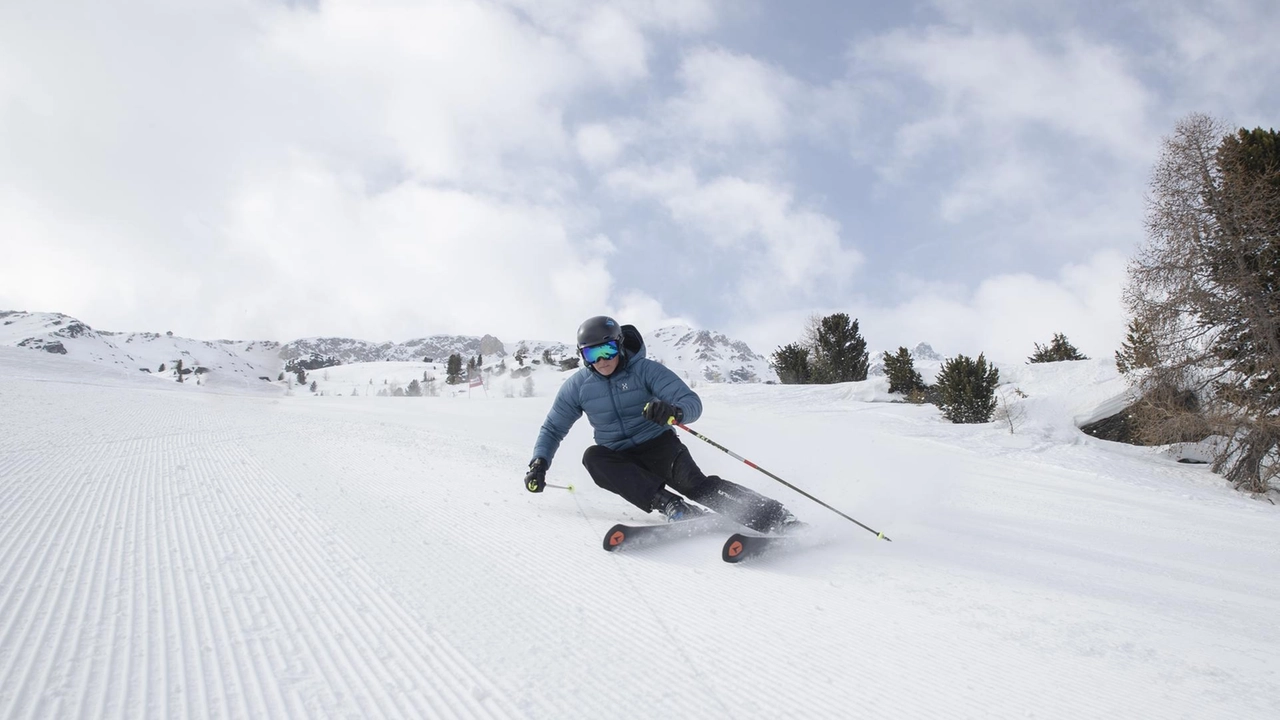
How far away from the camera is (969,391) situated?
50.3 ft

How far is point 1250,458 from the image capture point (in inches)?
390

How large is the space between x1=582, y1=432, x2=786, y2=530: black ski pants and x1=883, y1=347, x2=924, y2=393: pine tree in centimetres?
1998

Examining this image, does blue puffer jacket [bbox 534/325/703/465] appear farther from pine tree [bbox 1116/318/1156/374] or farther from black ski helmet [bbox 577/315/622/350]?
pine tree [bbox 1116/318/1156/374]

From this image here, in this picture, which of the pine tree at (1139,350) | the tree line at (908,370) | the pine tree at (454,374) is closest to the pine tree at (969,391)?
the tree line at (908,370)

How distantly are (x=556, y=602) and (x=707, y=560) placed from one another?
97cm

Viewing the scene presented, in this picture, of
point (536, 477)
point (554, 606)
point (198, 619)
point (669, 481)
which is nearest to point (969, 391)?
point (669, 481)

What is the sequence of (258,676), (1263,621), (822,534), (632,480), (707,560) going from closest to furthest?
(258,676)
(1263,621)
(707,560)
(822,534)
(632,480)

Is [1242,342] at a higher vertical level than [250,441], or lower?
higher

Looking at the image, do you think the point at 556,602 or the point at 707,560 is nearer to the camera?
the point at 556,602

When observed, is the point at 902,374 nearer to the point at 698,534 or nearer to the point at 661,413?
the point at 661,413

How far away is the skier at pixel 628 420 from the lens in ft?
12.3

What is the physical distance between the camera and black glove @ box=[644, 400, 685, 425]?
3.69m

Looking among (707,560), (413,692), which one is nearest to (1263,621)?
(707,560)

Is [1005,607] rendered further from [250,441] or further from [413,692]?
[250,441]
